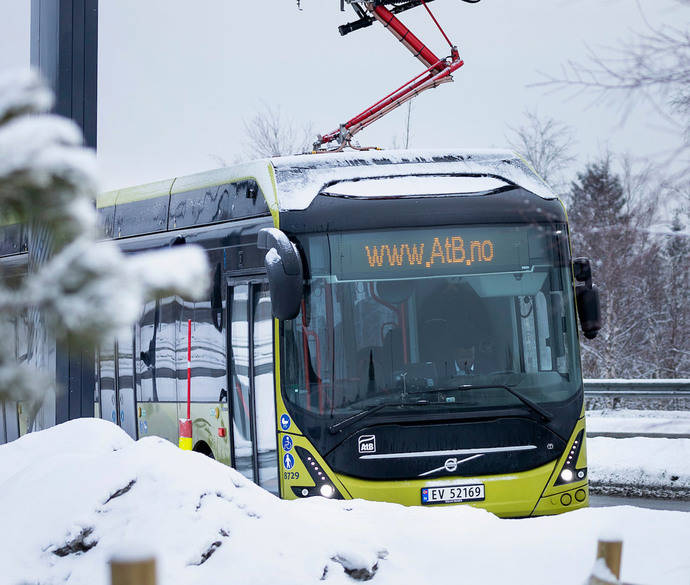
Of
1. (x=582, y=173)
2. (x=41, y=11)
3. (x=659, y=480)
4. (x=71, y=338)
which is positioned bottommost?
(x=659, y=480)

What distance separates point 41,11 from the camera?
29.1ft

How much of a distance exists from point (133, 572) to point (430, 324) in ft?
19.0

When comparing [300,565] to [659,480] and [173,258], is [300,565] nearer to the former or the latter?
[173,258]

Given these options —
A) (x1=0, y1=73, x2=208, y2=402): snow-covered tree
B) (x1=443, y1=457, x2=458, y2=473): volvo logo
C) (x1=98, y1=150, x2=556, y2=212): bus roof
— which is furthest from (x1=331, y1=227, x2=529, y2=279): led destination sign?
(x1=0, y1=73, x2=208, y2=402): snow-covered tree

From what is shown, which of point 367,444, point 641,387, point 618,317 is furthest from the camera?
point 618,317

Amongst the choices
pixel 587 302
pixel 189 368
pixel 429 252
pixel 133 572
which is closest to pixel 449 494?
pixel 429 252

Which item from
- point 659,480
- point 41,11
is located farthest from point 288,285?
point 659,480

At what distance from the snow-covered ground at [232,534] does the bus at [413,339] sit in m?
1.52

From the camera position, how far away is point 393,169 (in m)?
8.79

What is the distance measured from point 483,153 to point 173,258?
6791 mm

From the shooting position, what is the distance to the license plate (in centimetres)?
791

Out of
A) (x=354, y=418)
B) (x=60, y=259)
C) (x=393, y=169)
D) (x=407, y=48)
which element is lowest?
(x=354, y=418)

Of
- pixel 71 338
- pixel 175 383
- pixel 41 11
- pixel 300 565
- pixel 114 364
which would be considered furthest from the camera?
pixel 114 364

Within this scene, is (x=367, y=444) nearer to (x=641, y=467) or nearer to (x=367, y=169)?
(x=367, y=169)
